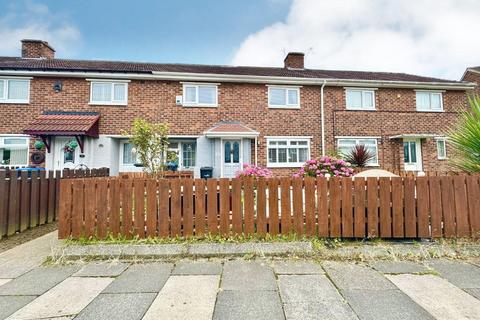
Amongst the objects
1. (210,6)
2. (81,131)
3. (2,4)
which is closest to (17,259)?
(81,131)

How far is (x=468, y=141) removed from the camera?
459 centimetres

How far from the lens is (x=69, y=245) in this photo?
3.86 m

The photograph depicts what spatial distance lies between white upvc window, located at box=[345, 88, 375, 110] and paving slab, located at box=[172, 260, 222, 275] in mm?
12652

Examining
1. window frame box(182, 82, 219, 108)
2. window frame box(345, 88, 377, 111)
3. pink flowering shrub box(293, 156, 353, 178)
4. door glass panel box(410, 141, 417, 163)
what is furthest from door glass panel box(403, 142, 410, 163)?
window frame box(182, 82, 219, 108)

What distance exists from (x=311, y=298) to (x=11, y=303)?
3.16 metres

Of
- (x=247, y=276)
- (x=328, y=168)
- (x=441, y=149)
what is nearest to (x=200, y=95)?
(x=328, y=168)

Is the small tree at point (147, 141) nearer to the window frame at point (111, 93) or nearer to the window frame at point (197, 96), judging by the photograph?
the window frame at point (197, 96)

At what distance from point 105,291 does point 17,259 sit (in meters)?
2.17

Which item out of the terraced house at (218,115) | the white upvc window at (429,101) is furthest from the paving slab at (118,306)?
the white upvc window at (429,101)

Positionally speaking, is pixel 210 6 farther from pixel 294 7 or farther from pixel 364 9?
pixel 364 9

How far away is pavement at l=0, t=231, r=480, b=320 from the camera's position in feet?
7.42

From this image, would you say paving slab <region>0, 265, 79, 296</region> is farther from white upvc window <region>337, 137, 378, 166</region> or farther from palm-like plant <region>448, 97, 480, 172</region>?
white upvc window <region>337, 137, 378, 166</region>

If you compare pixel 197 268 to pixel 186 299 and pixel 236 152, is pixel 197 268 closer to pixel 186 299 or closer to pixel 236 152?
pixel 186 299

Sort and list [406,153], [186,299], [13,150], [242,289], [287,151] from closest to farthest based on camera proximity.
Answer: [186,299] < [242,289] < [13,150] < [287,151] < [406,153]
